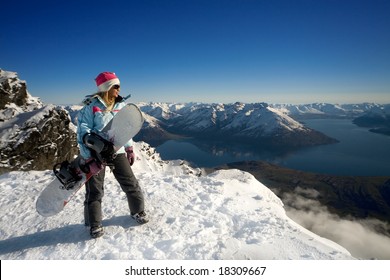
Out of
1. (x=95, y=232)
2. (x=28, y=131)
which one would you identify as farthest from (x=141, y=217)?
(x=28, y=131)

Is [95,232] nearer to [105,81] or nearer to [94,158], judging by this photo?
[94,158]

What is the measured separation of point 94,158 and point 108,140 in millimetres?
463

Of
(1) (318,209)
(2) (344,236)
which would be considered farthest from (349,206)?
(2) (344,236)

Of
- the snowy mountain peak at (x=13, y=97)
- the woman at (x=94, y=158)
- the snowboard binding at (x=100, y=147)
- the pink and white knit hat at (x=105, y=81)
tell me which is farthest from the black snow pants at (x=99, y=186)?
the snowy mountain peak at (x=13, y=97)

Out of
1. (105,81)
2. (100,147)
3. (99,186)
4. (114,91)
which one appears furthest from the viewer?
(99,186)

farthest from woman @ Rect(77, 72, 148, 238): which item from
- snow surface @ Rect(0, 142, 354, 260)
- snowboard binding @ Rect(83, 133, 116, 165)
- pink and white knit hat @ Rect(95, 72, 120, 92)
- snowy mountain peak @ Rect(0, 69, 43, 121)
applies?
snowy mountain peak @ Rect(0, 69, 43, 121)

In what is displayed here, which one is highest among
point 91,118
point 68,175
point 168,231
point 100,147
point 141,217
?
point 91,118

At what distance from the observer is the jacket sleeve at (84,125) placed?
16.5ft

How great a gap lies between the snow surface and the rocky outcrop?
32.9ft

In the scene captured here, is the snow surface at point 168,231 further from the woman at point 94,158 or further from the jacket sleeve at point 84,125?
the jacket sleeve at point 84,125

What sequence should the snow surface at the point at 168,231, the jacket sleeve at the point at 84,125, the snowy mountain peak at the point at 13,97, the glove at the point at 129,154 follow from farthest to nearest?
the snowy mountain peak at the point at 13,97 < the glove at the point at 129,154 < the snow surface at the point at 168,231 < the jacket sleeve at the point at 84,125

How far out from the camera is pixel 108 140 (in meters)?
5.36

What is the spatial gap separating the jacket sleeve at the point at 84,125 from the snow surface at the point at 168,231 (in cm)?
200
